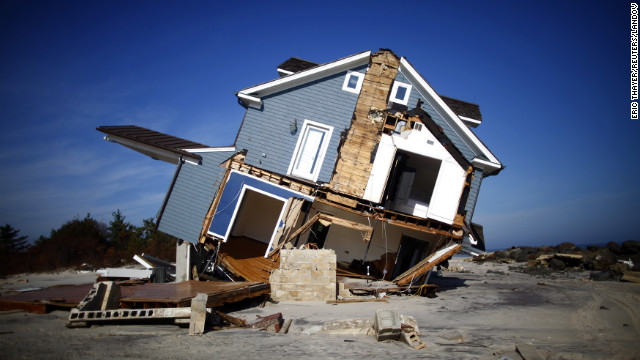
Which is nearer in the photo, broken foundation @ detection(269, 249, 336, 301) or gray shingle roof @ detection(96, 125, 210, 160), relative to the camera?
broken foundation @ detection(269, 249, 336, 301)

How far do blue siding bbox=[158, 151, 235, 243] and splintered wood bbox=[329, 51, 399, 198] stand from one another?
17.4 ft

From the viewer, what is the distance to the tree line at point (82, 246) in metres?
20.9

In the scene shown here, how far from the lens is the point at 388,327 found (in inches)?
233

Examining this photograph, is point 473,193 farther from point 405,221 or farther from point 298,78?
point 298,78

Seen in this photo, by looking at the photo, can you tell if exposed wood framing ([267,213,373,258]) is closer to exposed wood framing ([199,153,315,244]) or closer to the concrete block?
exposed wood framing ([199,153,315,244])

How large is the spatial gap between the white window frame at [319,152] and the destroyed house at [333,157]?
0.05m

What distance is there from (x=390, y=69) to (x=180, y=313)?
13571 mm

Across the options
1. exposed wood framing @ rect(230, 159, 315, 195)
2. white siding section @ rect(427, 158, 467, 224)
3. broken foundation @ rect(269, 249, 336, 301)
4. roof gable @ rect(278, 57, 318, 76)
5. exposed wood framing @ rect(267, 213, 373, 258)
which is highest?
roof gable @ rect(278, 57, 318, 76)

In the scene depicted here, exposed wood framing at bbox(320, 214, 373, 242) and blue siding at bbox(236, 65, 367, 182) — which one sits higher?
blue siding at bbox(236, 65, 367, 182)

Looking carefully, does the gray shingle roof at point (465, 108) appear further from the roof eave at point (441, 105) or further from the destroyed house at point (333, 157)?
the destroyed house at point (333, 157)

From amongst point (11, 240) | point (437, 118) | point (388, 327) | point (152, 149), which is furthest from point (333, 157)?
point (11, 240)

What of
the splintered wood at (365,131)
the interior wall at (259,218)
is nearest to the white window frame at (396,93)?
the splintered wood at (365,131)

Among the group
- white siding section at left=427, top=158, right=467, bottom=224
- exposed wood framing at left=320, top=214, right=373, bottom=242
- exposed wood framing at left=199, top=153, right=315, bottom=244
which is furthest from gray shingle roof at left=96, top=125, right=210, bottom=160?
white siding section at left=427, top=158, right=467, bottom=224

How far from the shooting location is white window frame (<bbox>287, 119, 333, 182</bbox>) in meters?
14.9
